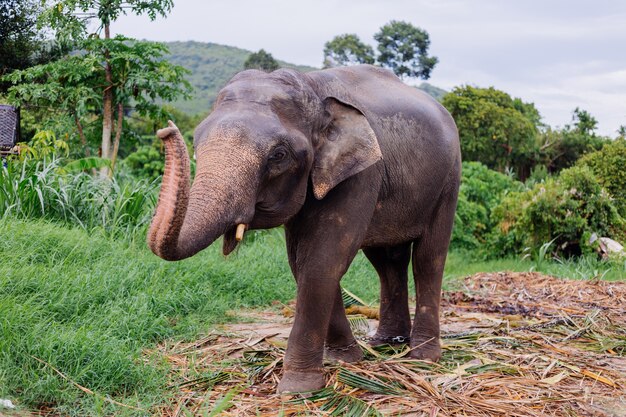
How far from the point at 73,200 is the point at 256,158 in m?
4.47

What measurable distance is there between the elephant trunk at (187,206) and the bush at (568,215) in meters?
8.46

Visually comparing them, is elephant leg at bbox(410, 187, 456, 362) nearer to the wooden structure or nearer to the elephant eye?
the elephant eye

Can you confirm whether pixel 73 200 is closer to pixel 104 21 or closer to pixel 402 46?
pixel 104 21

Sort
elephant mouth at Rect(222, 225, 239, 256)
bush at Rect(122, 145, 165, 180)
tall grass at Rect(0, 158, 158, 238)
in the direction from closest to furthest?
elephant mouth at Rect(222, 225, 239, 256)
tall grass at Rect(0, 158, 158, 238)
bush at Rect(122, 145, 165, 180)

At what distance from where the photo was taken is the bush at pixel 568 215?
10.8 m

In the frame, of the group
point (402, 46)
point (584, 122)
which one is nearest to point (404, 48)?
point (402, 46)

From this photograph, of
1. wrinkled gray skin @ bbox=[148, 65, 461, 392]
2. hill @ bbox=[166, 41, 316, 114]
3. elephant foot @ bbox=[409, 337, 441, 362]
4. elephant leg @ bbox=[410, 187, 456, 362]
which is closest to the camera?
wrinkled gray skin @ bbox=[148, 65, 461, 392]

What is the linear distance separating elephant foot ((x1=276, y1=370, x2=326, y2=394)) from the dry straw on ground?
0.07 metres

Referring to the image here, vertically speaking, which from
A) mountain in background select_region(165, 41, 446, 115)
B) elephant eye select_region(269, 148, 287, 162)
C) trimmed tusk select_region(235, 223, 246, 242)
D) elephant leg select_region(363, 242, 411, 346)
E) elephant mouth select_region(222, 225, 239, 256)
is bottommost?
elephant leg select_region(363, 242, 411, 346)

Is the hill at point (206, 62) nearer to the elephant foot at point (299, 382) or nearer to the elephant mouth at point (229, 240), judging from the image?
the elephant foot at point (299, 382)

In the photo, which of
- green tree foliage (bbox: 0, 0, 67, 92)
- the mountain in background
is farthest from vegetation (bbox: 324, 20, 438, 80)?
green tree foliage (bbox: 0, 0, 67, 92)

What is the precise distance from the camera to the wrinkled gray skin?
3.09 metres

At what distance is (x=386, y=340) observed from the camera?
16.5 ft

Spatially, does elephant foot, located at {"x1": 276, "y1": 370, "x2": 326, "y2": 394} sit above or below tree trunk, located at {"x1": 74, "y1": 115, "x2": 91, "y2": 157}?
below
